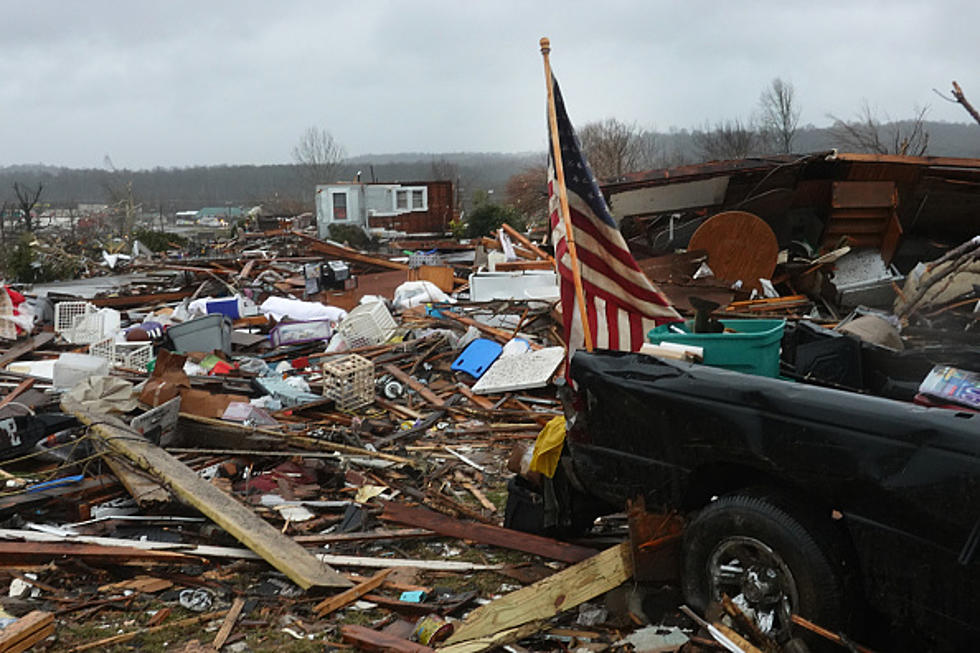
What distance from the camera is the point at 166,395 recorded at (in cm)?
771

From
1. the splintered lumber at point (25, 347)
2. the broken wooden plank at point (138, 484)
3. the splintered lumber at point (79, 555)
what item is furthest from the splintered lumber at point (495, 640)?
the splintered lumber at point (25, 347)

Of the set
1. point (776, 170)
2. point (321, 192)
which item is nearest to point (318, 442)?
point (776, 170)

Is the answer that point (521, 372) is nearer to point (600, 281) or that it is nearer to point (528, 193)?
point (600, 281)

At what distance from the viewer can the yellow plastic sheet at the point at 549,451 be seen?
453 centimetres

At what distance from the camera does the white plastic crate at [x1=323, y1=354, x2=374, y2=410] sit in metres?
8.61

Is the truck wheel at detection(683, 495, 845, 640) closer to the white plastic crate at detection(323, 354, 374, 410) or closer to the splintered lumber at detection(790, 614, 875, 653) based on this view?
the splintered lumber at detection(790, 614, 875, 653)

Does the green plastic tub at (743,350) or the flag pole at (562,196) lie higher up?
the flag pole at (562,196)

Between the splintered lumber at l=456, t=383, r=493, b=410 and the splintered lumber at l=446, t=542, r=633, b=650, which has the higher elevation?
the splintered lumber at l=446, t=542, r=633, b=650

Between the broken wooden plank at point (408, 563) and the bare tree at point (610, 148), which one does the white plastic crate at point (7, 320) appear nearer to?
the broken wooden plank at point (408, 563)

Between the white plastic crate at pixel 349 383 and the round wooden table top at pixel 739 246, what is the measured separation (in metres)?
5.50

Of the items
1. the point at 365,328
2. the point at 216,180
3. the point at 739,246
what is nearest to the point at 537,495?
the point at 365,328

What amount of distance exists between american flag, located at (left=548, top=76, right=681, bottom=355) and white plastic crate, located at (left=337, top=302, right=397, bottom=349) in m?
6.72

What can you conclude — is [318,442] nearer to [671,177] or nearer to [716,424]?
[716,424]

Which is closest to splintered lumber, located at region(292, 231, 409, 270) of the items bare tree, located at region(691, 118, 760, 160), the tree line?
the tree line
